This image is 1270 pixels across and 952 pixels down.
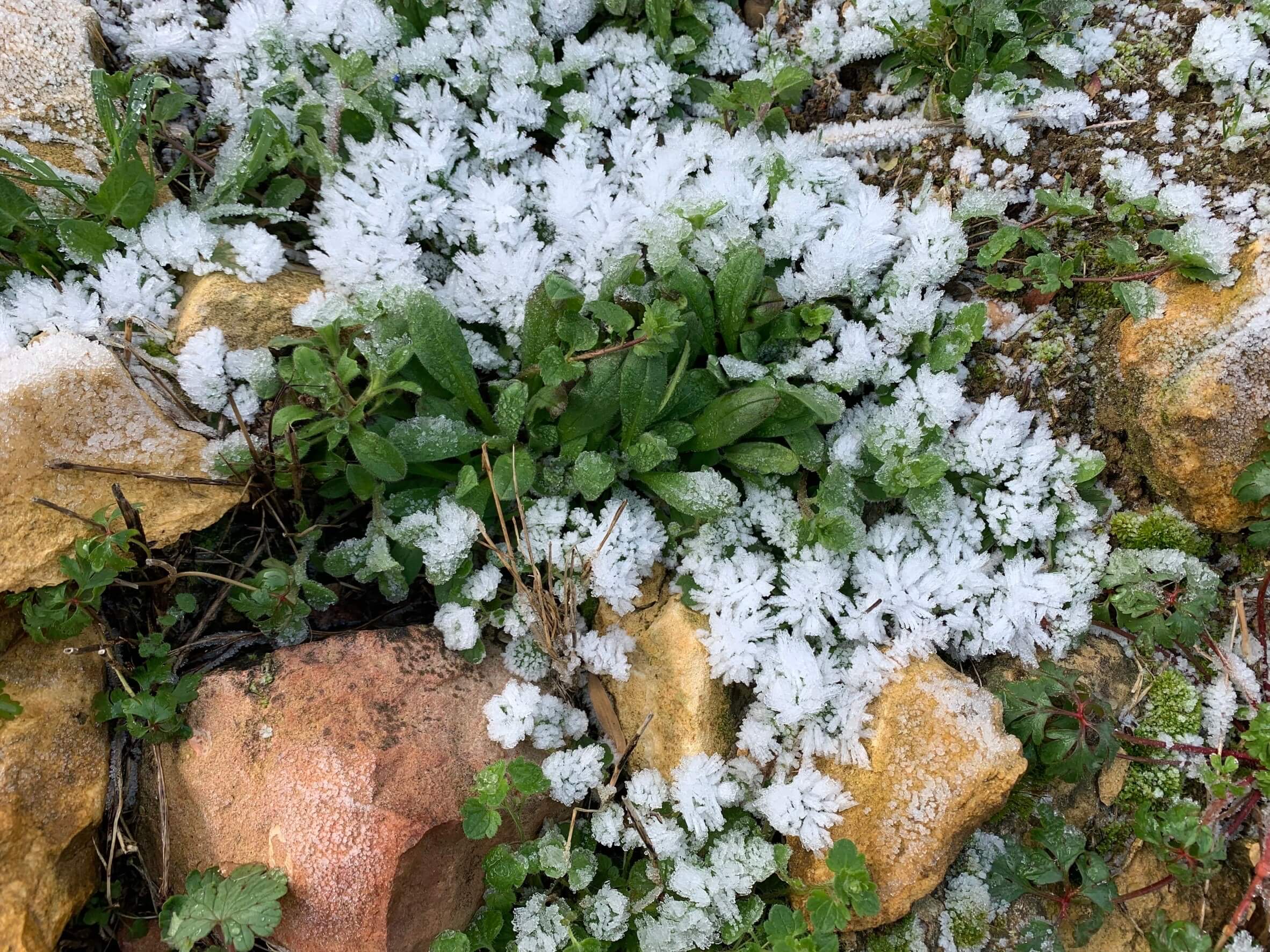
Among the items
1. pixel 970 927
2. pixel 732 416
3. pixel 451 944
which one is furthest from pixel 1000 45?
pixel 451 944

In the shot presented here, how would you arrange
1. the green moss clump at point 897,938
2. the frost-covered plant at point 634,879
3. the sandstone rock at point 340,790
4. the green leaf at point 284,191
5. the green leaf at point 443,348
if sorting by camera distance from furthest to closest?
the green leaf at point 284,191 < the green leaf at point 443,348 < the green moss clump at point 897,938 < the frost-covered plant at point 634,879 < the sandstone rock at point 340,790

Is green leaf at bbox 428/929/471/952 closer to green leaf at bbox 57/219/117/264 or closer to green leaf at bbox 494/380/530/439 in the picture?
green leaf at bbox 494/380/530/439

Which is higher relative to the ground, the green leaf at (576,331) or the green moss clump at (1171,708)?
the green leaf at (576,331)

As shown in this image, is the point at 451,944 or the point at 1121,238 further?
the point at 1121,238

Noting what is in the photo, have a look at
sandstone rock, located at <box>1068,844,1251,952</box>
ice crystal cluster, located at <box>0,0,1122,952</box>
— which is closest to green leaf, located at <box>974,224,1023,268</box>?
ice crystal cluster, located at <box>0,0,1122,952</box>

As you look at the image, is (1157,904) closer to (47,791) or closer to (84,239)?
(47,791)

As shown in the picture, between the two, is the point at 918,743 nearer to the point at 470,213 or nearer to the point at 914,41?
the point at 470,213

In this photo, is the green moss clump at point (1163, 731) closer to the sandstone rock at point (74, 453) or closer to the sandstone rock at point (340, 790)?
the sandstone rock at point (340, 790)

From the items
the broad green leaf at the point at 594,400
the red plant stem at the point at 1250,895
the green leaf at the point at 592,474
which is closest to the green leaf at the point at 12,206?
the broad green leaf at the point at 594,400
